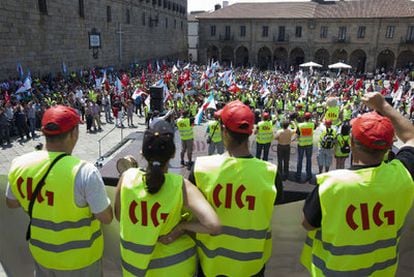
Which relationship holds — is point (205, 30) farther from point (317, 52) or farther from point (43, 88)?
point (43, 88)

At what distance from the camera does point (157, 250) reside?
2172mm

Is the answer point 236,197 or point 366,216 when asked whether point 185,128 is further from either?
point 366,216

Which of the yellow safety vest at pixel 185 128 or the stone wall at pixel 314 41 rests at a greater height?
the stone wall at pixel 314 41

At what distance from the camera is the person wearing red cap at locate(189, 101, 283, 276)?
2199mm

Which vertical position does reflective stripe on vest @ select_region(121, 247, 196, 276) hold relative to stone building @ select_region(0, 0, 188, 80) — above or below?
below

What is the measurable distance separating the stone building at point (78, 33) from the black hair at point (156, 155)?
1883cm

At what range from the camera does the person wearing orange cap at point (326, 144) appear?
28.3 ft

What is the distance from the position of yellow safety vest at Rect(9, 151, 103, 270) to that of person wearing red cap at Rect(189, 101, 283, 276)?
2.52 feet

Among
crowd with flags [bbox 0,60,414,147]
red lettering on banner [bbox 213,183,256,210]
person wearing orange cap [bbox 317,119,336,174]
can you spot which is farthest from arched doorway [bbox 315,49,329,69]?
red lettering on banner [bbox 213,183,256,210]

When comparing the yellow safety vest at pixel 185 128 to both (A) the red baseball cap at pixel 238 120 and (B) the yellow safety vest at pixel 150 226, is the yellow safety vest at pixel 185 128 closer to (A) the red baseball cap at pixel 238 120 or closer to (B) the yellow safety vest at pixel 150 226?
(A) the red baseball cap at pixel 238 120

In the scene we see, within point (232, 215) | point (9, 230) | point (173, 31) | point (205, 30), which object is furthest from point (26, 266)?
point (205, 30)

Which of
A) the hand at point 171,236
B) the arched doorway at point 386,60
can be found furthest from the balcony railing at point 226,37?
the hand at point 171,236

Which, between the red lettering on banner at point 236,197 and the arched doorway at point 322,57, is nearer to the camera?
the red lettering on banner at point 236,197

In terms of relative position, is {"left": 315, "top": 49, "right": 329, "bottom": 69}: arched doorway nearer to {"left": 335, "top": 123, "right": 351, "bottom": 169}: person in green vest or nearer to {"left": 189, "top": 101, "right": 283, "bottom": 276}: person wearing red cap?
{"left": 335, "top": 123, "right": 351, "bottom": 169}: person in green vest
